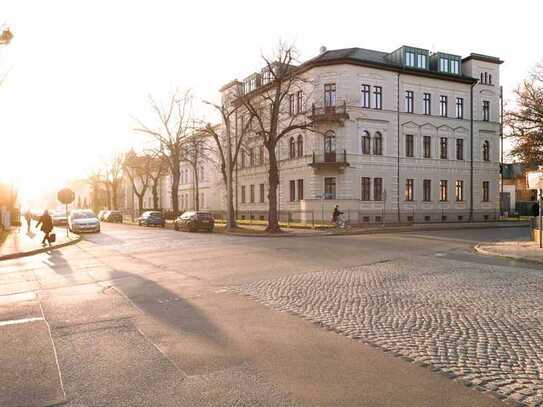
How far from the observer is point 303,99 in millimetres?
40469

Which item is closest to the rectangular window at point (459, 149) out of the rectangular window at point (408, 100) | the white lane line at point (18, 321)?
the rectangular window at point (408, 100)

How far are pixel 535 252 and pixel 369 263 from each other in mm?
6879

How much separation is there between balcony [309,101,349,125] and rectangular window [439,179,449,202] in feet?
41.3

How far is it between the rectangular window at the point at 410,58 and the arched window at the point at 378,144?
24.5ft

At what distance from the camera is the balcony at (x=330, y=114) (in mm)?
37219

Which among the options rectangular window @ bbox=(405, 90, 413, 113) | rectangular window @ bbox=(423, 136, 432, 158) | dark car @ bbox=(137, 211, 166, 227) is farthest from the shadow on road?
rectangular window @ bbox=(423, 136, 432, 158)

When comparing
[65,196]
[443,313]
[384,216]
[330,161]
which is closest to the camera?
[443,313]

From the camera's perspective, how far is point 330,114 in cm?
3719

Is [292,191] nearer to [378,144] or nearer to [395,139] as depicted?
[378,144]

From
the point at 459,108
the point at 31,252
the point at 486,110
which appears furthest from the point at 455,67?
the point at 31,252

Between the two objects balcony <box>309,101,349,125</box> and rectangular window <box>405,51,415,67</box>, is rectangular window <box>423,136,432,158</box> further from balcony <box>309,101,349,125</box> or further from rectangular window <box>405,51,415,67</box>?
balcony <box>309,101,349,125</box>

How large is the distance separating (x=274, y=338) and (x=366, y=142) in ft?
Answer: 115

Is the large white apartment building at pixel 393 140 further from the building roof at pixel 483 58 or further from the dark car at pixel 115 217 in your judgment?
the dark car at pixel 115 217

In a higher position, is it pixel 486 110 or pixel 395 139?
pixel 486 110
